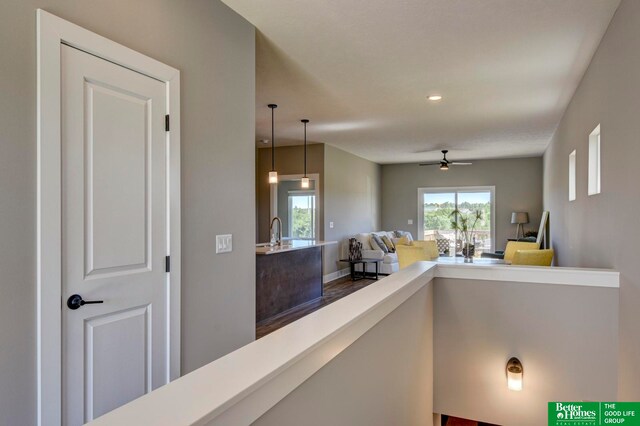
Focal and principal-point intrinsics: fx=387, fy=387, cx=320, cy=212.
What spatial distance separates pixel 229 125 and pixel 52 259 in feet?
4.39

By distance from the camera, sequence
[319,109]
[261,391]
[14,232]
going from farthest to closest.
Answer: [319,109]
[14,232]
[261,391]

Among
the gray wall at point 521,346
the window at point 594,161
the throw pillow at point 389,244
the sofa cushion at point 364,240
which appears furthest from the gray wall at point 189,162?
the throw pillow at point 389,244

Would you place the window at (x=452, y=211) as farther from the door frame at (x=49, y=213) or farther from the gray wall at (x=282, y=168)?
the door frame at (x=49, y=213)

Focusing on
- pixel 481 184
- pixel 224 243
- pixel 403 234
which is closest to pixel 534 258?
pixel 224 243

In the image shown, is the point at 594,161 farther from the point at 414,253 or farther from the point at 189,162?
the point at 189,162

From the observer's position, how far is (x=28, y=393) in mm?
1435

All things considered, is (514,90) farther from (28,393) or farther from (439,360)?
(28,393)

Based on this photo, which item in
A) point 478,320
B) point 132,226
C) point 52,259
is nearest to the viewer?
point 52,259

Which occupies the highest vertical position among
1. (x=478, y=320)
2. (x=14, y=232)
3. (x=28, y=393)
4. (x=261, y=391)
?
(x=14, y=232)

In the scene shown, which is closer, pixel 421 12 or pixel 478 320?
pixel 421 12

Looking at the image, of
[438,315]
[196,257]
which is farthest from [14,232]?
[438,315]

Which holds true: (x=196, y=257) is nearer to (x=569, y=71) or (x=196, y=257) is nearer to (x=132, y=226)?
(x=132, y=226)

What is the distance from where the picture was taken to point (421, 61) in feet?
11.2

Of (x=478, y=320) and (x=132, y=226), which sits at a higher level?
(x=132, y=226)
